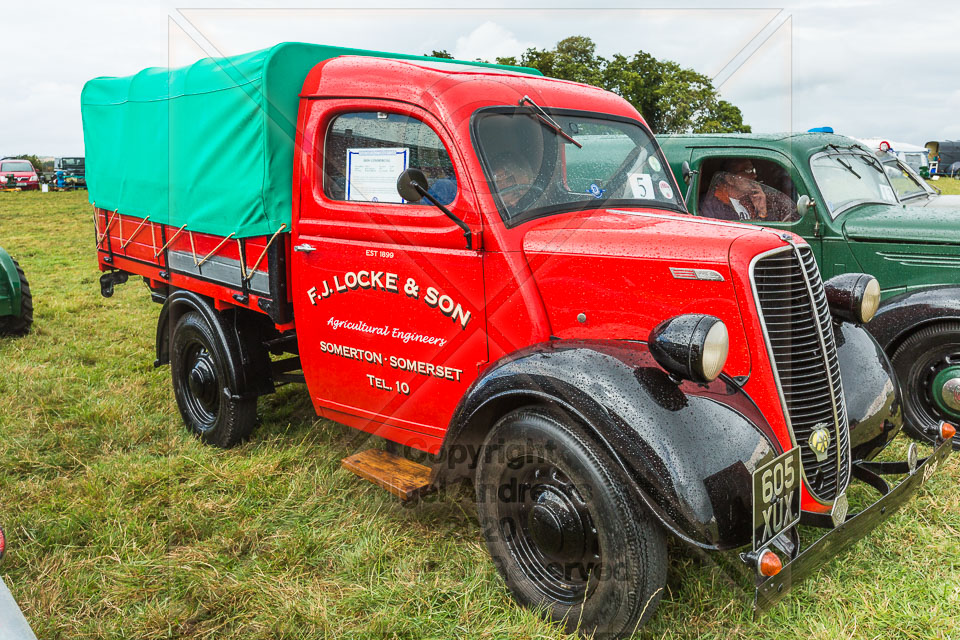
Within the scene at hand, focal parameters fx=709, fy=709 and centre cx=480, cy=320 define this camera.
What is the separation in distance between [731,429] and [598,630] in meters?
0.88

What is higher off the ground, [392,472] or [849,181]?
[849,181]

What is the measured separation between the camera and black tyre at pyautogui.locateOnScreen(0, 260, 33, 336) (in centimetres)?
705

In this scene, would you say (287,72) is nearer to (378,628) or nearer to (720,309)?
(720,309)

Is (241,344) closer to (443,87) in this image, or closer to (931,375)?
(443,87)

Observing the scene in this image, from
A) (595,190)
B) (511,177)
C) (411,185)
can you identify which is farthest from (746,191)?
(411,185)

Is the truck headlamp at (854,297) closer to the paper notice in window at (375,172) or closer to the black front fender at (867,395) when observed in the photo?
the black front fender at (867,395)

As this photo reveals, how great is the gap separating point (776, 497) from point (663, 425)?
0.48 m

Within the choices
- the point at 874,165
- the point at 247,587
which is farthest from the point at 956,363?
the point at 247,587

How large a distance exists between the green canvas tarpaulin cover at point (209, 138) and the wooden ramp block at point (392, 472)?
4.37 feet

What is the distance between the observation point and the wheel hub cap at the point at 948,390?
4.54 metres

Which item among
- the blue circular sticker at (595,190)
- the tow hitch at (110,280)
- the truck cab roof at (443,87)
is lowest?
the tow hitch at (110,280)

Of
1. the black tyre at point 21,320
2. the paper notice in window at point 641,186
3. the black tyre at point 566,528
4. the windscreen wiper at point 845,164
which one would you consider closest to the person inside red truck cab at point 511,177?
the paper notice in window at point 641,186

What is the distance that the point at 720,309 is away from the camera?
2.75 meters

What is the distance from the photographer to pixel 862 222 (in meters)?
5.25
